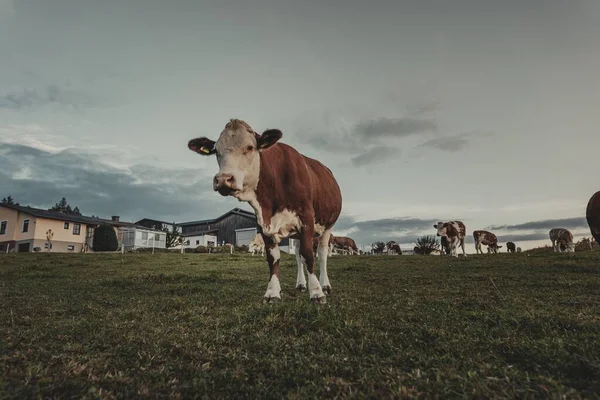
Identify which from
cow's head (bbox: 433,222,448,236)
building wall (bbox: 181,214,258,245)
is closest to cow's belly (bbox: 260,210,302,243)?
cow's head (bbox: 433,222,448,236)

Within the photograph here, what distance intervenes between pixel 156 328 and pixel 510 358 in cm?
400

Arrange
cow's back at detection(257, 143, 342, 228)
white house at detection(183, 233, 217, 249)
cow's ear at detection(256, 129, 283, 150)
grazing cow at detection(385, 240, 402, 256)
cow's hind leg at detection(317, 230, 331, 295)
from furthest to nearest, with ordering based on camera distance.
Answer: white house at detection(183, 233, 217, 249) → grazing cow at detection(385, 240, 402, 256) → cow's hind leg at detection(317, 230, 331, 295) → cow's ear at detection(256, 129, 283, 150) → cow's back at detection(257, 143, 342, 228)

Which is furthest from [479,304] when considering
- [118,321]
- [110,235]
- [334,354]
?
[110,235]

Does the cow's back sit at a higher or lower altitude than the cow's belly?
higher

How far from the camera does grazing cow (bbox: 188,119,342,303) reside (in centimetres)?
628

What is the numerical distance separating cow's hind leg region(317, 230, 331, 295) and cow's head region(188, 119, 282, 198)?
10.6 feet

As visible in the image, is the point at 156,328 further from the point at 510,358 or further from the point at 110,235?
the point at 110,235

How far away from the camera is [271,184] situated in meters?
6.60

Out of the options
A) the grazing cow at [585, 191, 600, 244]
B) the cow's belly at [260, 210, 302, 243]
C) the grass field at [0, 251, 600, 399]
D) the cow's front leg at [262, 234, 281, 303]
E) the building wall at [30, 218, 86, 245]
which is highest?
the building wall at [30, 218, 86, 245]

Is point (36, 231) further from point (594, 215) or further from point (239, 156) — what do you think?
point (594, 215)

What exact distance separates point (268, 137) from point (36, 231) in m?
59.6

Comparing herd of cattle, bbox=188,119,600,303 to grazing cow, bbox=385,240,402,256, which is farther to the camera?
grazing cow, bbox=385,240,402,256

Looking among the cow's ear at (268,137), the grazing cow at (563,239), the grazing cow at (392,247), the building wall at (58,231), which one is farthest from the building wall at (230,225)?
the cow's ear at (268,137)

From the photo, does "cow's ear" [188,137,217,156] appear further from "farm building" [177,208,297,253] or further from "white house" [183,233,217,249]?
"white house" [183,233,217,249]
